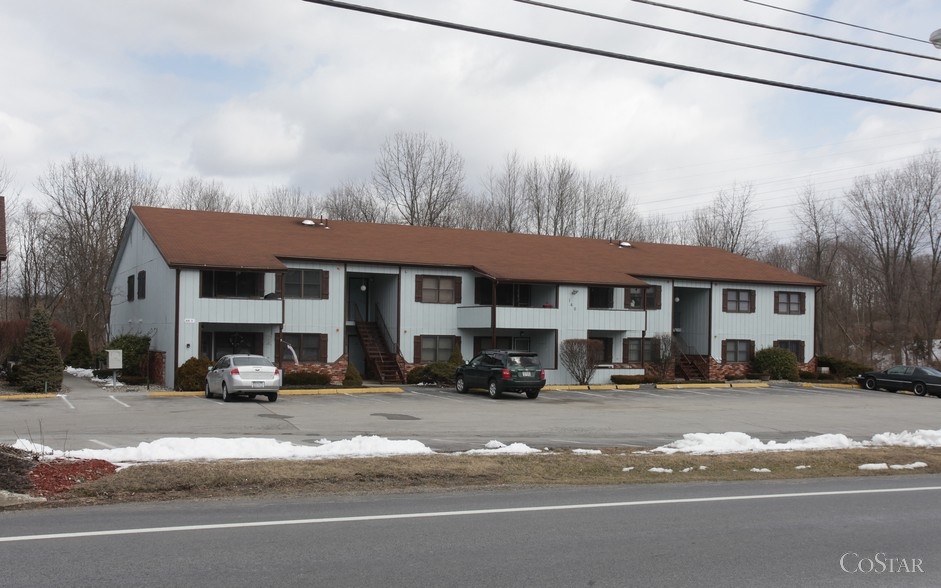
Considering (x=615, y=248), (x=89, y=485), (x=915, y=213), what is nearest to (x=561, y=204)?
(x=615, y=248)

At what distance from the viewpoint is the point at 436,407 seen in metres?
26.2

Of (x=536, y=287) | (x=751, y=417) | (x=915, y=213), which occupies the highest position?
(x=915, y=213)

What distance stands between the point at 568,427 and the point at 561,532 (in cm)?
1272

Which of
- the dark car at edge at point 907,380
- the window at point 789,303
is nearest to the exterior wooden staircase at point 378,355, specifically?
Result: the window at point 789,303

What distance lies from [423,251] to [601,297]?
8.90 m

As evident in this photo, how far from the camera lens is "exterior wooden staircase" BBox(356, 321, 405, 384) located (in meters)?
36.8

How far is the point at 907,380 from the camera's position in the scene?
39125 millimetres

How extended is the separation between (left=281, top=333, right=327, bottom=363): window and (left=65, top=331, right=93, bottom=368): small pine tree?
15654 mm

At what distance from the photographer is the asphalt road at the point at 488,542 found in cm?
685

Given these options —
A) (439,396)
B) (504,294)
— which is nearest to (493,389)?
(439,396)

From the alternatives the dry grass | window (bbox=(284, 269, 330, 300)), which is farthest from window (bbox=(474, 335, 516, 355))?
the dry grass

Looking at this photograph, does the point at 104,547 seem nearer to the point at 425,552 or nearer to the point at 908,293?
the point at 425,552
